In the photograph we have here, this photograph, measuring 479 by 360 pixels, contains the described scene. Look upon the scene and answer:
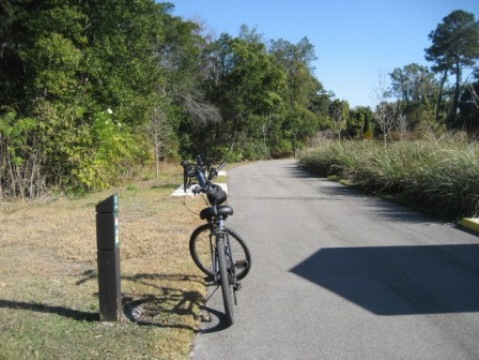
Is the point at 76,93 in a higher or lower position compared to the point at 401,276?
higher

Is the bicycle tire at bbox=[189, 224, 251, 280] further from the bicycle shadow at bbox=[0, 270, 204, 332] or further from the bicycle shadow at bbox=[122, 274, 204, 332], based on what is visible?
the bicycle shadow at bbox=[0, 270, 204, 332]

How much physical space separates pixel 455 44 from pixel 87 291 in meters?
63.3

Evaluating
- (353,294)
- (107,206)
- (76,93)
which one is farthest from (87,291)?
(76,93)

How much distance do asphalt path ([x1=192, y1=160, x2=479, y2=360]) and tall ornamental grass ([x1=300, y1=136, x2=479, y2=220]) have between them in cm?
83

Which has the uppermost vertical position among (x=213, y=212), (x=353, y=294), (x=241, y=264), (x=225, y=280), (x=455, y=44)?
(x=455, y=44)

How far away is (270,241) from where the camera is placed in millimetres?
8320

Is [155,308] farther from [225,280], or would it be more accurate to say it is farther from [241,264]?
[241,264]

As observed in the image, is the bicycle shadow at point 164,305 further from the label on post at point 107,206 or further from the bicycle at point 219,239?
the label on post at point 107,206

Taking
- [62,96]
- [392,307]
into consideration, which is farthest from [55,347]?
[62,96]

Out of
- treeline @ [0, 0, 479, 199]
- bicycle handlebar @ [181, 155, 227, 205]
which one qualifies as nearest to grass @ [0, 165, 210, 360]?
bicycle handlebar @ [181, 155, 227, 205]

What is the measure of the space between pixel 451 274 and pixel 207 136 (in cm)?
4137

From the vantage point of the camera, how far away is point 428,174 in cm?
1158

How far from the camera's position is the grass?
400 centimetres

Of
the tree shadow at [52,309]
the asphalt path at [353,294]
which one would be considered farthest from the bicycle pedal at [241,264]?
the tree shadow at [52,309]
